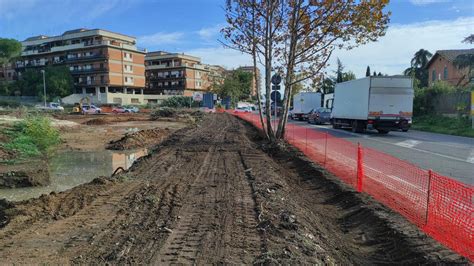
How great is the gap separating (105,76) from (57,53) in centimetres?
2015

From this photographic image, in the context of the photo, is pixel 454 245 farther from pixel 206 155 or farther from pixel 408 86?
pixel 408 86

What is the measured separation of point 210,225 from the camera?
226 inches

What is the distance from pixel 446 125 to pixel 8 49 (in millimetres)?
95390

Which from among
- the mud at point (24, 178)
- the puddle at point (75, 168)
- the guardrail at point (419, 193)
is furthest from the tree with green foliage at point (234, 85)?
the mud at point (24, 178)

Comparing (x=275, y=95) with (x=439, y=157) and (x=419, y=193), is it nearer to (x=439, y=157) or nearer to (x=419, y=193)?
(x=439, y=157)

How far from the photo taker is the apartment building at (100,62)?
85.6 metres

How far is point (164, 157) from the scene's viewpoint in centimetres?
1360

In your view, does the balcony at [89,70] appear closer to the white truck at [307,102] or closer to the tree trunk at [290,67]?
the white truck at [307,102]

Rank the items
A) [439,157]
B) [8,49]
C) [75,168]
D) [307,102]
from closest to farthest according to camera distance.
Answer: [439,157] < [75,168] < [307,102] < [8,49]

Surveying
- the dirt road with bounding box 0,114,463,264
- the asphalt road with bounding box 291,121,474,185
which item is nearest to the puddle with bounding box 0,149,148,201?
the dirt road with bounding box 0,114,463,264

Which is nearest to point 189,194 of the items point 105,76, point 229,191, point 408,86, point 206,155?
point 229,191

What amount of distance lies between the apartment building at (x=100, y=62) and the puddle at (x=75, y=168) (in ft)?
231

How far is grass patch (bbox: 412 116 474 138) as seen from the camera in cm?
2394

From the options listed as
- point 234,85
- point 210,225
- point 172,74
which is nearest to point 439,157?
point 210,225
